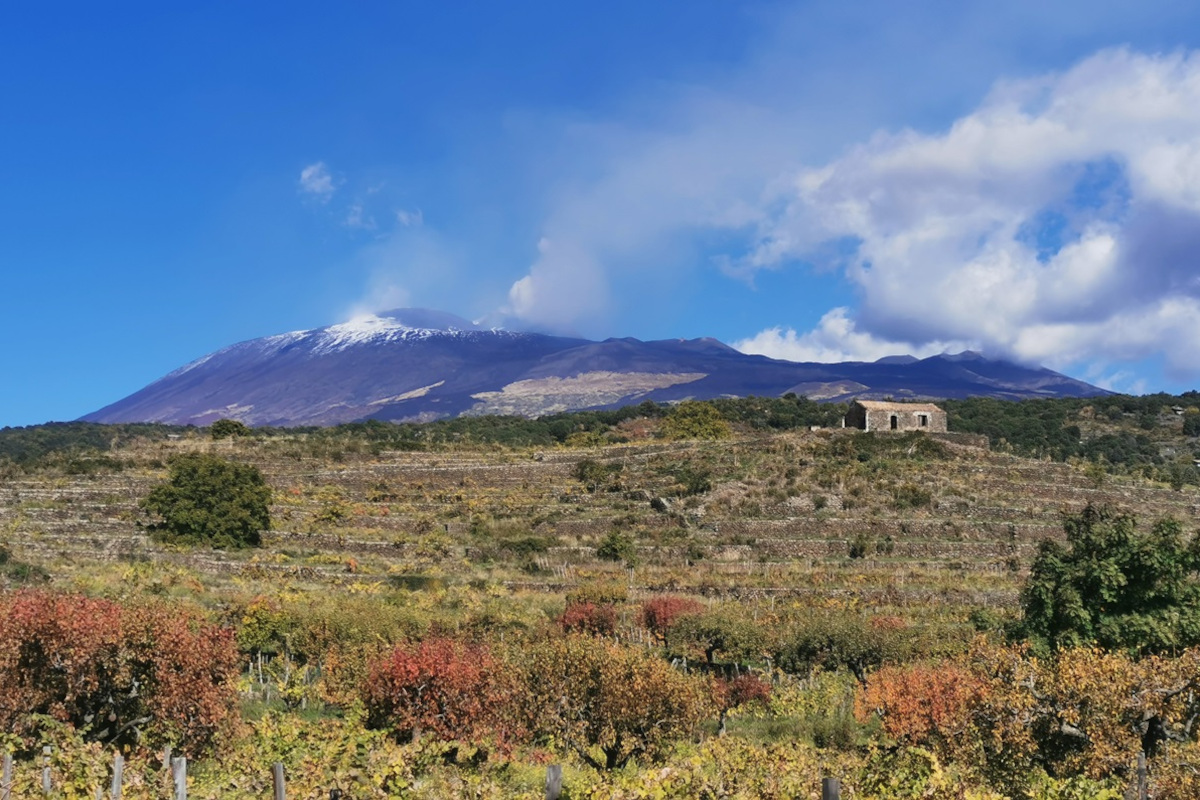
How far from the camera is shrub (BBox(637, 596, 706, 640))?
38688mm

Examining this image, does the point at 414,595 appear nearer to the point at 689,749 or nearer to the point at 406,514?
the point at 406,514

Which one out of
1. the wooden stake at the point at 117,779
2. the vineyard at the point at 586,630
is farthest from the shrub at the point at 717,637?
the wooden stake at the point at 117,779

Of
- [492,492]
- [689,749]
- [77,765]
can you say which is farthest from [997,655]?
[492,492]

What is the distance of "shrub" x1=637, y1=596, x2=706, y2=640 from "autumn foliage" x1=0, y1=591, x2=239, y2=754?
21.1 metres

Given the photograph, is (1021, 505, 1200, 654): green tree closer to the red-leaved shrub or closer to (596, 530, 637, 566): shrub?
the red-leaved shrub

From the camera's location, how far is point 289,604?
38969mm

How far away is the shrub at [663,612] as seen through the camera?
38.7 metres

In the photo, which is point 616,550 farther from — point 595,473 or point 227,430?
point 227,430

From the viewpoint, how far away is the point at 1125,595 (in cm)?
2667

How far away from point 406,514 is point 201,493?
12.8 metres

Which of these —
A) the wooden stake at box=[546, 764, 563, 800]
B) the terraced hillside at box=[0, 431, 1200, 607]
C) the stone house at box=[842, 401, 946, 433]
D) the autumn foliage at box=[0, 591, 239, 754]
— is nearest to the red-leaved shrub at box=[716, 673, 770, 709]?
the terraced hillside at box=[0, 431, 1200, 607]

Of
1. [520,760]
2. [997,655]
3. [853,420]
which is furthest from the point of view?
[853,420]

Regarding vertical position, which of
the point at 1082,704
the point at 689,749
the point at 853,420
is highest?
the point at 853,420

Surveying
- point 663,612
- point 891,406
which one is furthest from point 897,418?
point 663,612
